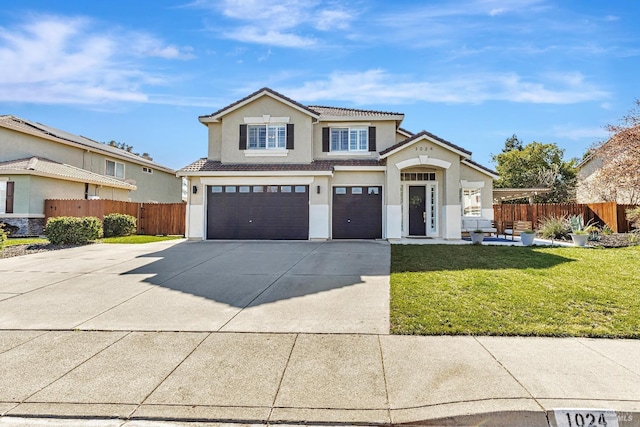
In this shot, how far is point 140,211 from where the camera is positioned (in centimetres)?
2230

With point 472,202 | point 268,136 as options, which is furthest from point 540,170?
point 268,136

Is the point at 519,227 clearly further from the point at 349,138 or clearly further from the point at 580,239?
the point at 349,138

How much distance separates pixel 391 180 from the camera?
15.9 meters

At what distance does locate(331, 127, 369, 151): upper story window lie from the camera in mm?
17828

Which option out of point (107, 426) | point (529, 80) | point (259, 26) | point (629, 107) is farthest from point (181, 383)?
point (629, 107)

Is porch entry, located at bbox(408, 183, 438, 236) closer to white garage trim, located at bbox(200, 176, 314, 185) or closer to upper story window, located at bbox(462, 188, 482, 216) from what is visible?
upper story window, located at bbox(462, 188, 482, 216)

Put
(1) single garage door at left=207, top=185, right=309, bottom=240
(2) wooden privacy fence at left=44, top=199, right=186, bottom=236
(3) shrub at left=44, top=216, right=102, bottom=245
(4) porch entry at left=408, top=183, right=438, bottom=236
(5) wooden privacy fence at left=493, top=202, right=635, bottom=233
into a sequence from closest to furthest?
(3) shrub at left=44, top=216, right=102, bottom=245 < (1) single garage door at left=207, top=185, right=309, bottom=240 < (4) porch entry at left=408, top=183, right=438, bottom=236 < (2) wooden privacy fence at left=44, top=199, right=186, bottom=236 < (5) wooden privacy fence at left=493, top=202, right=635, bottom=233

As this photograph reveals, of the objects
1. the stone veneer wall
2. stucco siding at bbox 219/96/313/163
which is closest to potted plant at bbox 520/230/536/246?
stucco siding at bbox 219/96/313/163

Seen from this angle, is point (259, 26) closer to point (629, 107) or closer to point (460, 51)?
point (460, 51)

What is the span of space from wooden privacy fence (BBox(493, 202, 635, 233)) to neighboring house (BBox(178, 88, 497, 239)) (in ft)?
22.8

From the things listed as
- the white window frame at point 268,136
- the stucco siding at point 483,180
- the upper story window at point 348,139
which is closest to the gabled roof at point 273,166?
the upper story window at point 348,139

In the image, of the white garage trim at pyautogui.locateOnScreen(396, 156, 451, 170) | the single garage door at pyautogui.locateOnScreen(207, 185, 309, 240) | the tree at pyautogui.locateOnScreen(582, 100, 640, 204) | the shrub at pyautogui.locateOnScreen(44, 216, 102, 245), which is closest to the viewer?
the shrub at pyautogui.locateOnScreen(44, 216, 102, 245)

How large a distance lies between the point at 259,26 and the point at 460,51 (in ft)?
22.6

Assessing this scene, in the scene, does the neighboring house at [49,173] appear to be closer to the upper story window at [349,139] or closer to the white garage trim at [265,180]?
the white garage trim at [265,180]
